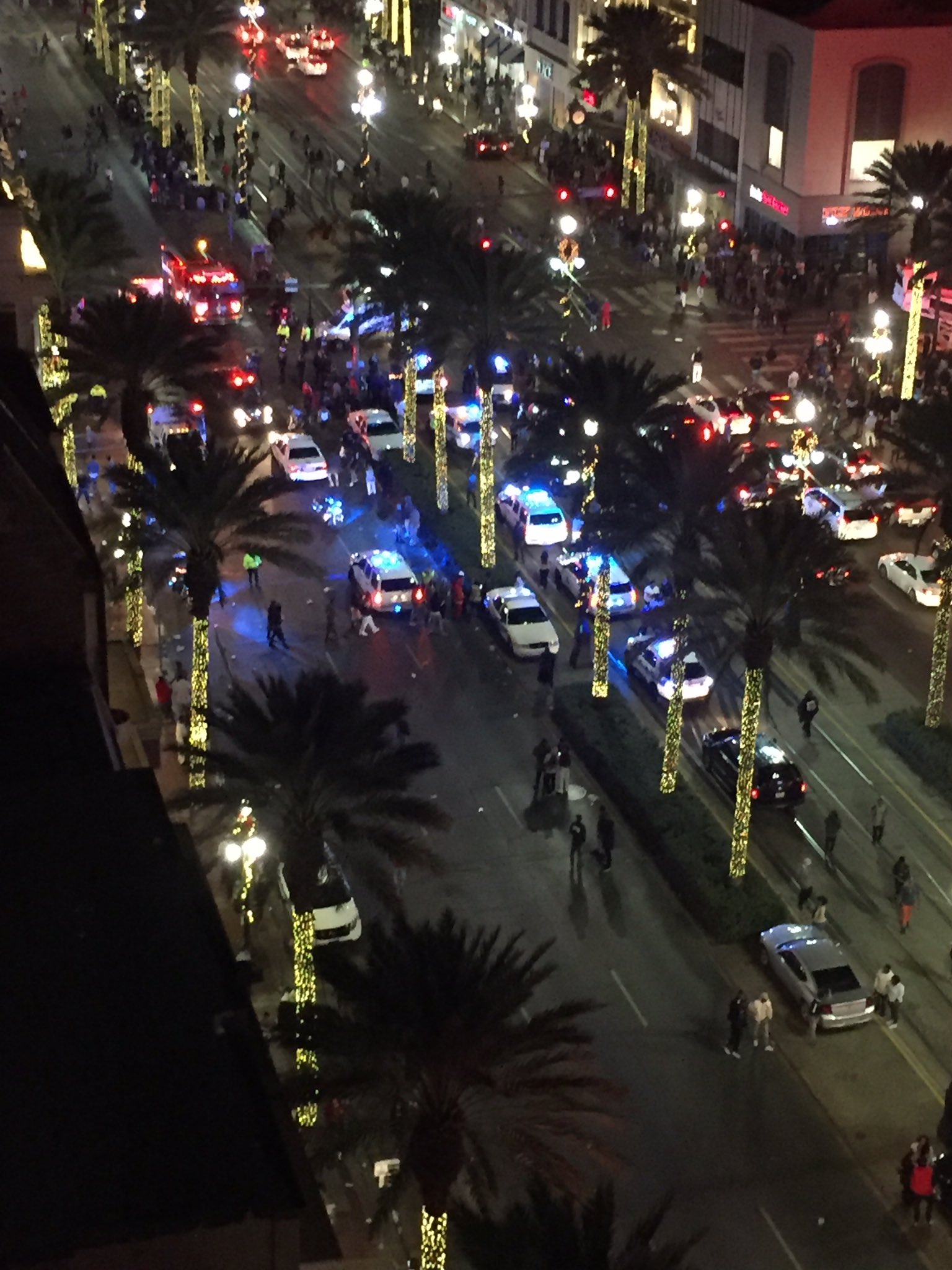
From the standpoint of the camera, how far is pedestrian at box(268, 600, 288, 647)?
1930 inches

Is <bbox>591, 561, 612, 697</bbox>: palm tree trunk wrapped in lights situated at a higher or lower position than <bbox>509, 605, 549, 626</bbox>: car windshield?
higher

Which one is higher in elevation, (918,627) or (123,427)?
(123,427)

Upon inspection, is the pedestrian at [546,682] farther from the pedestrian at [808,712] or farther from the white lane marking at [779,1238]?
the white lane marking at [779,1238]

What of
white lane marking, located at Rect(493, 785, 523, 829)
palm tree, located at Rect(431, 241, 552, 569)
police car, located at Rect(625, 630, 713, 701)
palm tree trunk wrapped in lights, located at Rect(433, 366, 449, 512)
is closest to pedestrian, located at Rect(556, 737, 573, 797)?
white lane marking, located at Rect(493, 785, 523, 829)

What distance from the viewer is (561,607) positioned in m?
52.2

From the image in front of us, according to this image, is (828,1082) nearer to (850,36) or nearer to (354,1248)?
(354,1248)

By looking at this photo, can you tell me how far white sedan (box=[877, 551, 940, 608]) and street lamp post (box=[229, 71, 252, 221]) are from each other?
145 feet

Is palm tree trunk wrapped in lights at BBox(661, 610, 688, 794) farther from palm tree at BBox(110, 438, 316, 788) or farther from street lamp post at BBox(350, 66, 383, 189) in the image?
street lamp post at BBox(350, 66, 383, 189)

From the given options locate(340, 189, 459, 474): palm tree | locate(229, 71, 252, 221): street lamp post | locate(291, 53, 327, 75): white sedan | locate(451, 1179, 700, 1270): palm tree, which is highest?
locate(451, 1179, 700, 1270): palm tree

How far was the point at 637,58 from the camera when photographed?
85.1 metres

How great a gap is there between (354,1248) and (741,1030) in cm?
872

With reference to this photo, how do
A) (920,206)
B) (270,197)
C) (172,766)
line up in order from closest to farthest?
(172,766) < (920,206) < (270,197)

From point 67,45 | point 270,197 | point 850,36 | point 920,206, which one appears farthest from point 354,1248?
point 67,45

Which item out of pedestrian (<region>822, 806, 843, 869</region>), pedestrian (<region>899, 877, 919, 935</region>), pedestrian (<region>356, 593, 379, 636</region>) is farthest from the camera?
pedestrian (<region>356, 593, 379, 636</region>)
